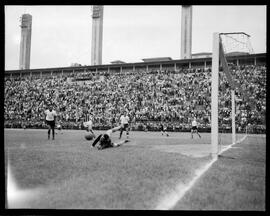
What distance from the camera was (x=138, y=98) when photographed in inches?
1608

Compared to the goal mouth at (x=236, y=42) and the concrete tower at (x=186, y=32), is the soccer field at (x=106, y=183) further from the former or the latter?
the concrete tower at (x=186, y=32)

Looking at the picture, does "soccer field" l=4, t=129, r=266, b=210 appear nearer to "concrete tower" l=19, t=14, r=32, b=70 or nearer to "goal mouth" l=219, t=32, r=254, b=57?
"goal mouth" l=219, t=32, r=254, b=57

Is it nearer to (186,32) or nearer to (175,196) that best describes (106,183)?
(175,196)

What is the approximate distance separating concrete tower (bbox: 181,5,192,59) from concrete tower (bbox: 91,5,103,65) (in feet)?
55.8

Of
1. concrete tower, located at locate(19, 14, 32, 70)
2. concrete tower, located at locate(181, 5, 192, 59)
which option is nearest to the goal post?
concrete tower, located at locate(181, 5, 192, 59)

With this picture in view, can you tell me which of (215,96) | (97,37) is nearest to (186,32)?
(97,37)

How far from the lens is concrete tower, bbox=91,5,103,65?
62062mm

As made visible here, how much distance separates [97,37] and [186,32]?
708 inches

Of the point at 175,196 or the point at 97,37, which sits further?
the point at 97,37

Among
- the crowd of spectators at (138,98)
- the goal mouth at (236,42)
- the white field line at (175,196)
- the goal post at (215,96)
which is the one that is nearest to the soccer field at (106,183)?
the white field line at (175,196)

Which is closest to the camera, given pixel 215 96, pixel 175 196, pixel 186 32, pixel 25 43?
pixel 175 196

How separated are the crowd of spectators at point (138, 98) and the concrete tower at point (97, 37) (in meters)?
11.8

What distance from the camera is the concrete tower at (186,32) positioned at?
2132 inches

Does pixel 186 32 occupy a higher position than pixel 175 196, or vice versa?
pixel 186 32
